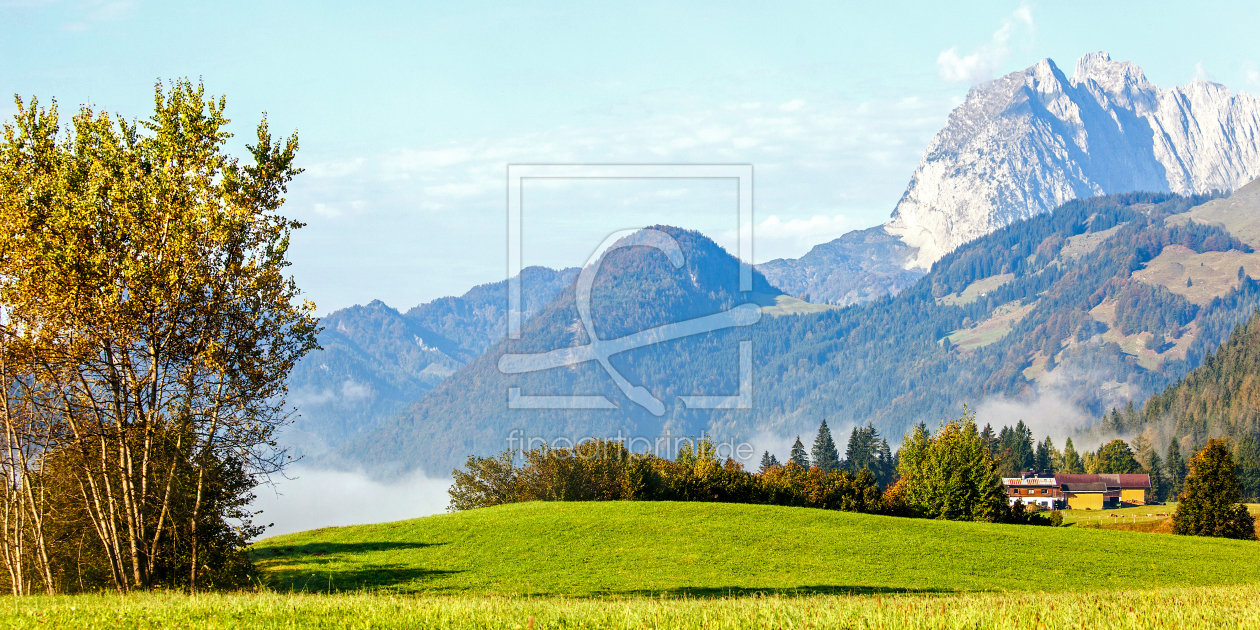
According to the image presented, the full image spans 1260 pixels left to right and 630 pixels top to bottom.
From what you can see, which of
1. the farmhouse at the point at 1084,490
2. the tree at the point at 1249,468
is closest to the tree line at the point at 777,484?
the farmhouse at the point at 1084,490

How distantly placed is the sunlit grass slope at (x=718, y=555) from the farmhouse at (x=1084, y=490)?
132 meters

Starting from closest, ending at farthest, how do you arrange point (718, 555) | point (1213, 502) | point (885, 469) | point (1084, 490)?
point (718, 555) → point (1213, 502) → point (1084, 490) → point (885, 469)

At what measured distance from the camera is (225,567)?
88.3ft

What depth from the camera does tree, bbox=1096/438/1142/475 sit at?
193m

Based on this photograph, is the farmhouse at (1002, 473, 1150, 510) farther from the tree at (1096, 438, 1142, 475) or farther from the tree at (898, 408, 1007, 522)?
the tree at (898, 408, 1007, 522)

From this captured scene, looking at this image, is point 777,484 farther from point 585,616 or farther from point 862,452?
point 862,452

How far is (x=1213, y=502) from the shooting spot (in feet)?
217

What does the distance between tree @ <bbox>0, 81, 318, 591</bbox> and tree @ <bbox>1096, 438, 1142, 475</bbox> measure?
204 m

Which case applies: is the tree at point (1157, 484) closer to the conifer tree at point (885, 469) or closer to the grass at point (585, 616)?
the conifer tree at point (885, 469)

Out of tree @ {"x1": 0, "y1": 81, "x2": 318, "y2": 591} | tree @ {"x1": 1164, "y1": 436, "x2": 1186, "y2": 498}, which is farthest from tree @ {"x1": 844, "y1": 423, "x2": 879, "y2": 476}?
tree @ {"x1": 0, "y1": 81, "x2": 318, "y2": 591}

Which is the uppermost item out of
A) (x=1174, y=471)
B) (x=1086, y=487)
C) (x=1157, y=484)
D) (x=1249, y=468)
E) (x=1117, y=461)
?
(x=1117, y=461)

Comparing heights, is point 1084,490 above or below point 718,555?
below

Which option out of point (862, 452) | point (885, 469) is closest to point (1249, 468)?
point (885, 469)

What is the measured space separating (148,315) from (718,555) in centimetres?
2838
